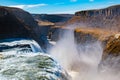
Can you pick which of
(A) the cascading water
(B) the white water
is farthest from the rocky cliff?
(A) the cascading water

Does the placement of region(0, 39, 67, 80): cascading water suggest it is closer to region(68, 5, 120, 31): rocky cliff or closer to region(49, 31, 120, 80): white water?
region(49, 31, 120, 80): white water

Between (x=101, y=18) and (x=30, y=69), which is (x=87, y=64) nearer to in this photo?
(x=30, y=69)

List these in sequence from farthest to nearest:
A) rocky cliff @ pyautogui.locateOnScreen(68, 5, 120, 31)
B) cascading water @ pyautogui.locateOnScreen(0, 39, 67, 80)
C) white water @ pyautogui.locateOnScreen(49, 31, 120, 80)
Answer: rocky cliff @ pyautogui.locateOnScreen(68, 5, 120, 31) < white water @ pyautogui.locateOnScreen(49, 31, 120, 80) < cascading water @ pyautogui.locateOnScreen(0, 39, 67, 80)

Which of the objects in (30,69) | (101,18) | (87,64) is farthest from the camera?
(101,18)

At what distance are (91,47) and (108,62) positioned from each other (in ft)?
89.6

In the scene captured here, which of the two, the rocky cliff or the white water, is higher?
the rocky cliff

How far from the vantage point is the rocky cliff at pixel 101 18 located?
85956 millimetres

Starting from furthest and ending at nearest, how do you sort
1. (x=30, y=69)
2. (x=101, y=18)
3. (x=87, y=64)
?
(x=101, y=18)
(x=87, y=64)
(x=30, y=69)

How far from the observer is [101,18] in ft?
322

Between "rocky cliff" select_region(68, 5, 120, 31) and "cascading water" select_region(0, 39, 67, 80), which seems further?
"rocky cliff" select_region(68, 5, 120, 31)

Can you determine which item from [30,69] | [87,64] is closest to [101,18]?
[87,64]

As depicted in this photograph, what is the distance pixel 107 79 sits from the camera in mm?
39594

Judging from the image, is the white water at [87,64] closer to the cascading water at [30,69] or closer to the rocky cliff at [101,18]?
the cascading water at [30,69]

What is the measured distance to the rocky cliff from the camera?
85956mm
